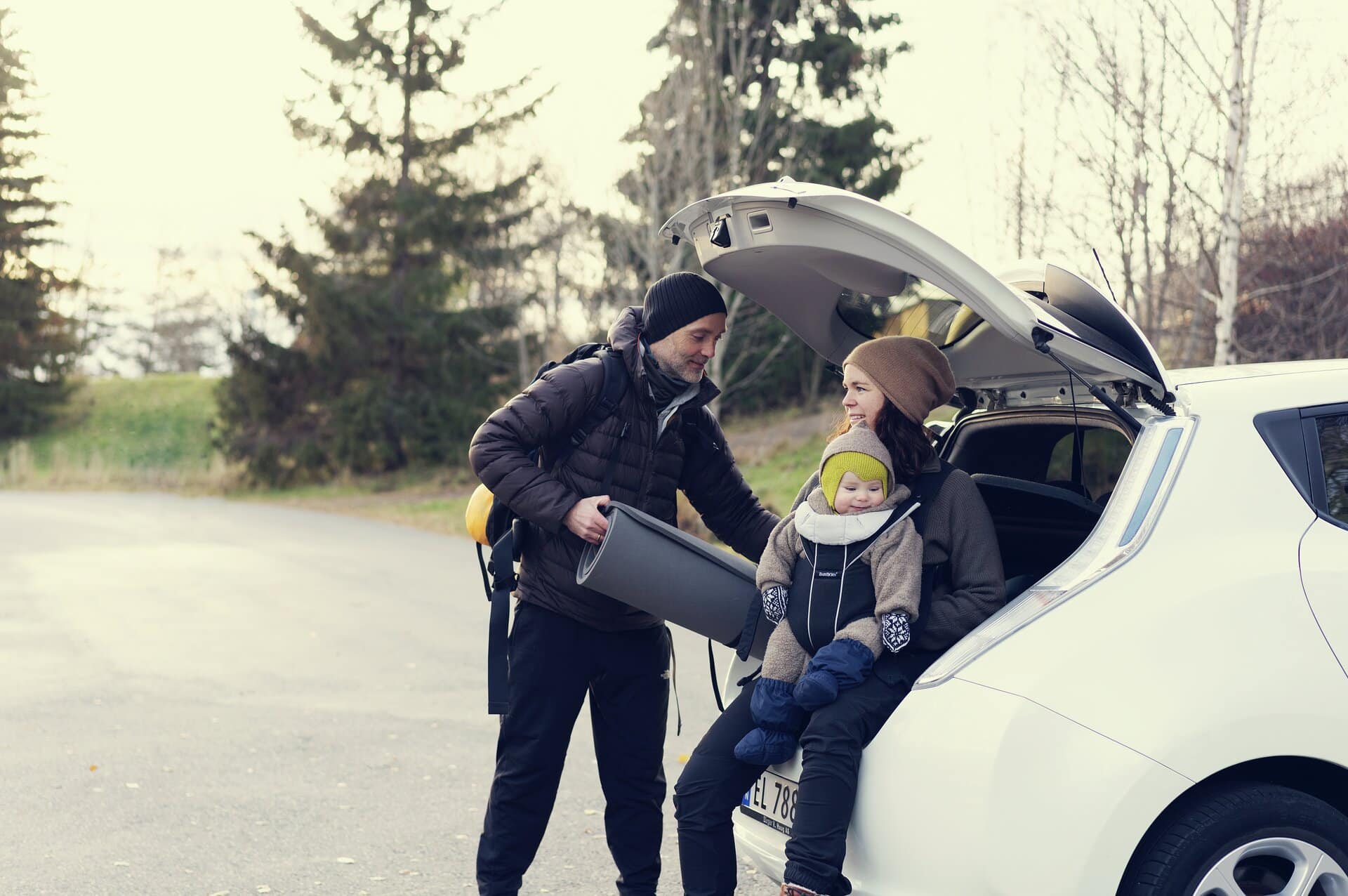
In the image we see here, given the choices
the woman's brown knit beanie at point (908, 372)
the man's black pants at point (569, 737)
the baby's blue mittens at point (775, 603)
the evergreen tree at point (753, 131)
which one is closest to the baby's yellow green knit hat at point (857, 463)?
the woman's brown knit beanie at point (908, 372)

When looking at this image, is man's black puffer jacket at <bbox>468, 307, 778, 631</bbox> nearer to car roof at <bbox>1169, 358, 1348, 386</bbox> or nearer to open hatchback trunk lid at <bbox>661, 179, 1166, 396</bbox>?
open hatchback trunk lid at <bbox>661, 179, 1166, 396</bbox>

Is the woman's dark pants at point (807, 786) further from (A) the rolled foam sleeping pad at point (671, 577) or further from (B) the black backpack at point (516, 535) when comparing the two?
(B) the black backpack at point (516, 535)

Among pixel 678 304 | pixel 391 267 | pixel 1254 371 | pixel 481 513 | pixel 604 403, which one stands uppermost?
pixel 391 267

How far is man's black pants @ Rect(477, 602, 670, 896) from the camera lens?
3.79 m

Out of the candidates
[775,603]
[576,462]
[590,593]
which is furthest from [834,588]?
[576,462]

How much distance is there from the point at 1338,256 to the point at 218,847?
35.6 feet

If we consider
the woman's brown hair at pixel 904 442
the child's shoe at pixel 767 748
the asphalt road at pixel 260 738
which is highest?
the woman's brown hair at pixel 904 442

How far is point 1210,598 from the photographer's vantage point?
9.05ft

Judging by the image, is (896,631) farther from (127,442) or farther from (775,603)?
(127,442)

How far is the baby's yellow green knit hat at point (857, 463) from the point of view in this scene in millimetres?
3244

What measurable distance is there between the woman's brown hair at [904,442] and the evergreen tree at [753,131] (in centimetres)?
1206

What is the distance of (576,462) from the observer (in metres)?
3.81

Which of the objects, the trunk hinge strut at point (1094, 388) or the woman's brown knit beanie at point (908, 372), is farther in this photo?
the woman's brown knit beanie at point (908, 372)

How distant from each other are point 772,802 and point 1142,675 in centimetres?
103
